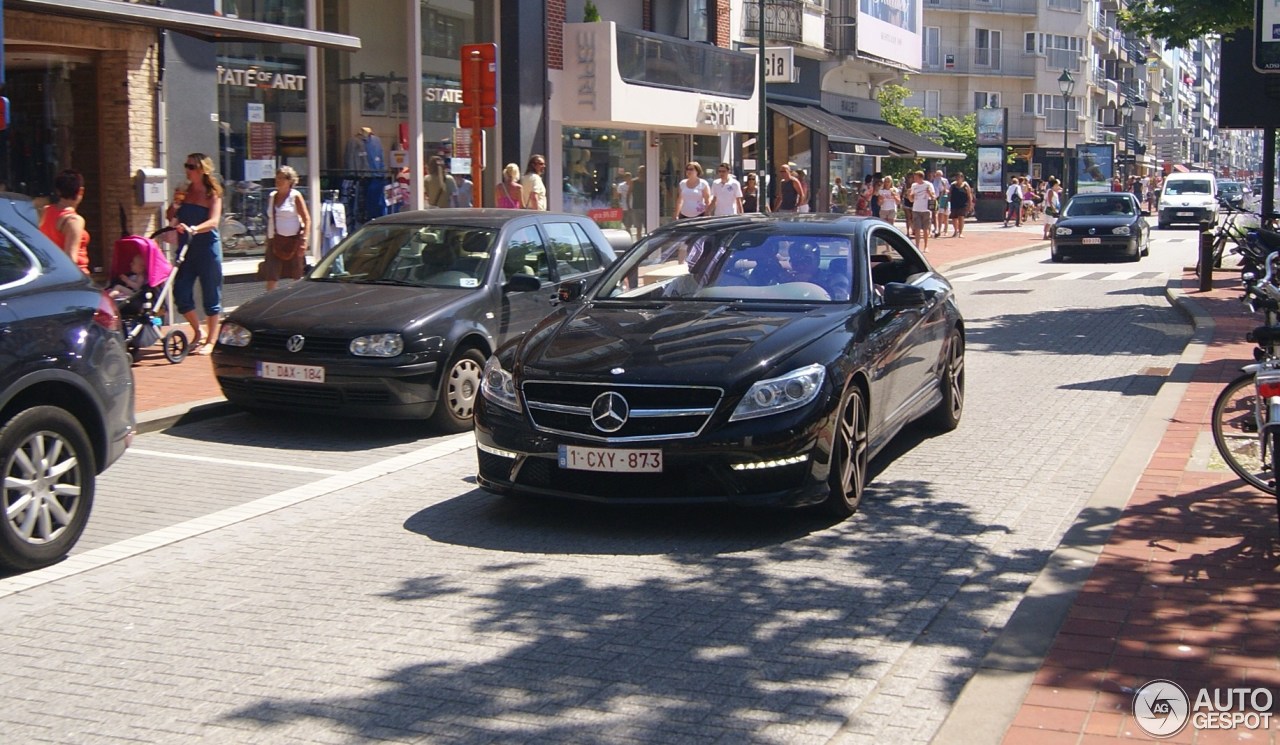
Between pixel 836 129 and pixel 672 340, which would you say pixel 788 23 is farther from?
pixel 672 340

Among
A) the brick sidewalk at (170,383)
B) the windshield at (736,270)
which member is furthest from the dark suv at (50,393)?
the windshield at (736,270)

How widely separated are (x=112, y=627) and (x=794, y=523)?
10.8 feet

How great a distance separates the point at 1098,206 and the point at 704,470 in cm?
2733

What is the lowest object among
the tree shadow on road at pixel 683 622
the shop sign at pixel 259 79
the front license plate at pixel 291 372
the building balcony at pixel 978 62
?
the tree shadow on road at pixel 683 622

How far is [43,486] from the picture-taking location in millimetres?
6453

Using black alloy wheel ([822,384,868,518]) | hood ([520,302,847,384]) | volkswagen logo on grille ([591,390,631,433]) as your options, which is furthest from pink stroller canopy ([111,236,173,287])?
black alloy wheel ([822,384,868,518])

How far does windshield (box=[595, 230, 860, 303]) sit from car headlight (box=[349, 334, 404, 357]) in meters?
1.76

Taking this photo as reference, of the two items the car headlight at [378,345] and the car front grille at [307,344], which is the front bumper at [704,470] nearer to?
the car headlight at [378,345]

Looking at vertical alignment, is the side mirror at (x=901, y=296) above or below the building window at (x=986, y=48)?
below

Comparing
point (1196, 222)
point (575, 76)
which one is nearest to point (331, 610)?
point (575, 76)

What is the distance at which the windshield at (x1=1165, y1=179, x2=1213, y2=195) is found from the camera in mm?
51000

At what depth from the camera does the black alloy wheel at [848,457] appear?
7.13m

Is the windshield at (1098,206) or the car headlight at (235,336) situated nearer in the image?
the car headlight at (235,336)

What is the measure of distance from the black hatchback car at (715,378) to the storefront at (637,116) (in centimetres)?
1630
